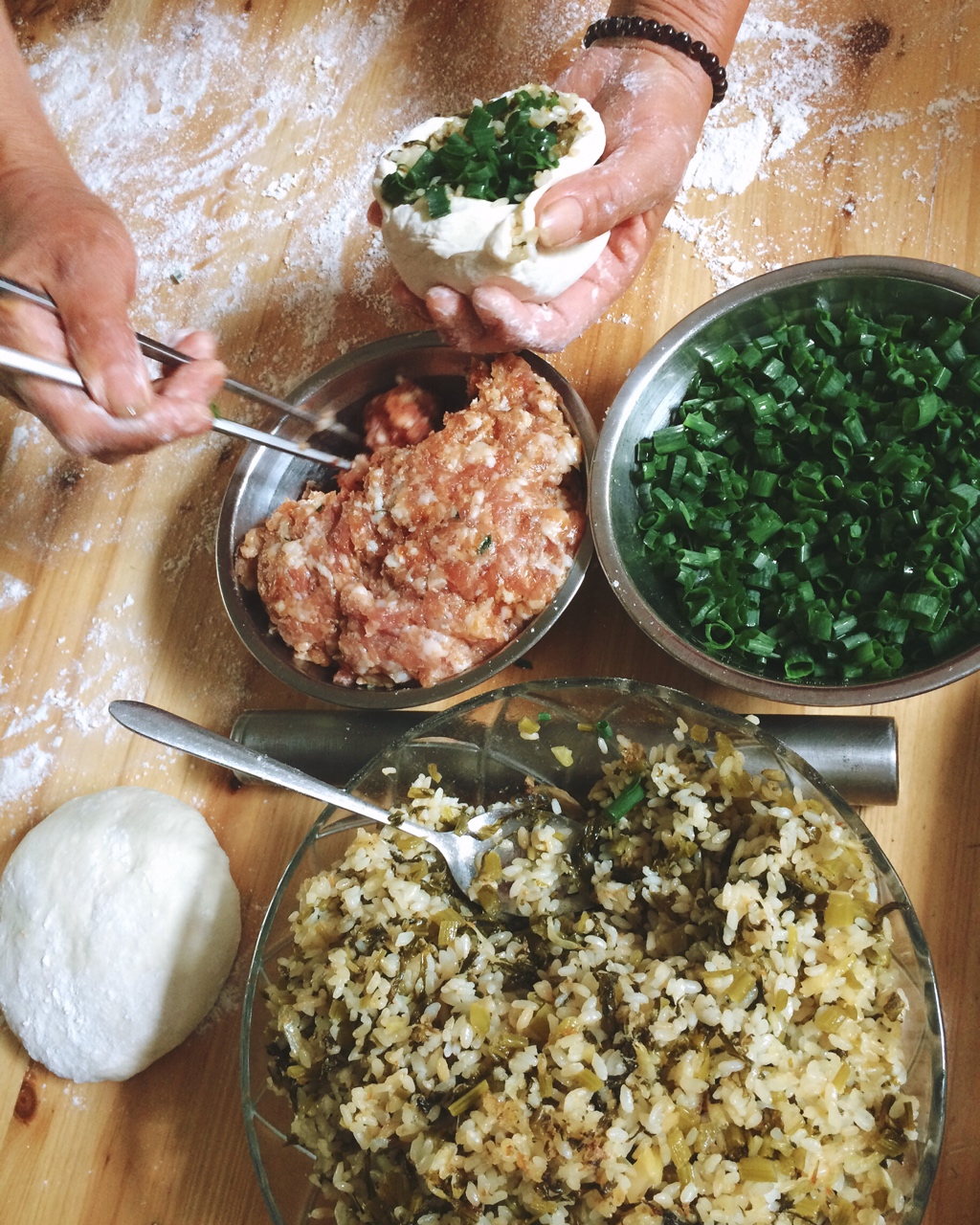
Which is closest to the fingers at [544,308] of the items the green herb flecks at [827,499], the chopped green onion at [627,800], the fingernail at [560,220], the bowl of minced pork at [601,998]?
the fingernail at [560,220]

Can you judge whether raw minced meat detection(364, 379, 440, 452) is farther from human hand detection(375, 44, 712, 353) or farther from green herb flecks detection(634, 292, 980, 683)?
green herb flecks detection(634, 292, 980, 683)

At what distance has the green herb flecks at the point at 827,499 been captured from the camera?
143 cm

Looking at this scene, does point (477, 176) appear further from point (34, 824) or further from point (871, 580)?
point (34, 824)

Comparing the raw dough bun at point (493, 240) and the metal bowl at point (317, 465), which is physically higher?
the raw dough bun at point (493, 240)

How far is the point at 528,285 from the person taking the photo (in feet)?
5.06

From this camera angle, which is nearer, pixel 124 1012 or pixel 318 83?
pixel 124 1012

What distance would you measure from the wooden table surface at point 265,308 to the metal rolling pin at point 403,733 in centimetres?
10

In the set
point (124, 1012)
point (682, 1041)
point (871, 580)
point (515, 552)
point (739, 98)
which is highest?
point (739, 98)

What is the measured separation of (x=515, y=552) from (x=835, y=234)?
3.09 ft

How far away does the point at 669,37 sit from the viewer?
171 cm

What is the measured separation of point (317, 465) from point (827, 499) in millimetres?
963

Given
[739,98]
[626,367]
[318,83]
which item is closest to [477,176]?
[626,367]

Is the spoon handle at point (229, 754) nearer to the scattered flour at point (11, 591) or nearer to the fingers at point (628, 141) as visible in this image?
the scattered flour at point (11, 591)

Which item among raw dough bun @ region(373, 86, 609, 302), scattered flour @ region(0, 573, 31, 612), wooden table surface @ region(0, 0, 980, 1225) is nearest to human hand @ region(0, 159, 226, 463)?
raw dough bun @ region(373, 86, 609, 302)
